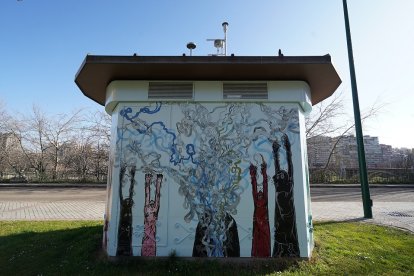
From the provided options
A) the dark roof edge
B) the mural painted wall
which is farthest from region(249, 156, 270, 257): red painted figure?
the dark roof edge

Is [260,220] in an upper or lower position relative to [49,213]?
upper

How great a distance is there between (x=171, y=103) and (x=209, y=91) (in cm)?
78

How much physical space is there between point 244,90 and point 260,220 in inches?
98.5

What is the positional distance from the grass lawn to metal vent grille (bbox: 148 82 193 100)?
3045 millimetres

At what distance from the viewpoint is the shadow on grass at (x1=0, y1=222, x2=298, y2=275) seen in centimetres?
503

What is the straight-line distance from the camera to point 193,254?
17.7 feet

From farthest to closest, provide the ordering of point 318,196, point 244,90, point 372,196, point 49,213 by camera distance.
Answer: point 372,196 → point 318,196 → point 49,213 → point 244,90

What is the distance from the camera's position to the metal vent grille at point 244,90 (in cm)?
586

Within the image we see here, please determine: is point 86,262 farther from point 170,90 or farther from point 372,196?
point 372,196

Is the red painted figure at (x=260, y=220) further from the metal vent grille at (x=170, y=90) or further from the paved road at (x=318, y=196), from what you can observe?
the paved road at (x=318, y=196)

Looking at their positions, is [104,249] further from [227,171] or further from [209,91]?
[209,91]

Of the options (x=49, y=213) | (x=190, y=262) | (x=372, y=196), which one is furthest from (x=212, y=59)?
(x=372, y=196)

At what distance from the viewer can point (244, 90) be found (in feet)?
19.4

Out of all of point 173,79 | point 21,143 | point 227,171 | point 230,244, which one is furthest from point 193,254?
point 21,143
